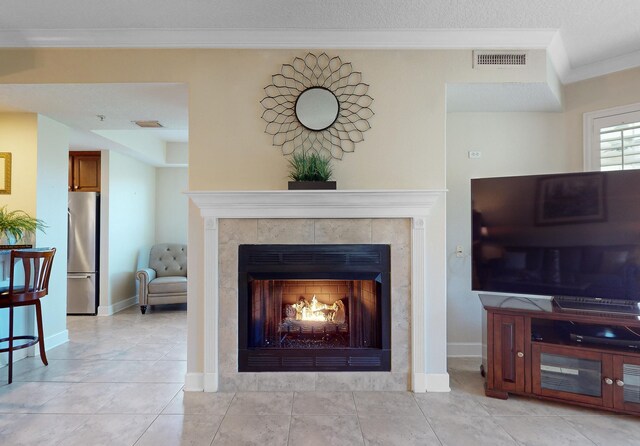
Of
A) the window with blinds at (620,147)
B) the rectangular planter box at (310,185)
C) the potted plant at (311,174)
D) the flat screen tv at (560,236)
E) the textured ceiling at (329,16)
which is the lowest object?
the flat screen tv at (560,236)

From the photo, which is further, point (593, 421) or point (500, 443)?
point (593, 421)

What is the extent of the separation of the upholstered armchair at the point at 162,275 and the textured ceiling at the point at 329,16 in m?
3.27

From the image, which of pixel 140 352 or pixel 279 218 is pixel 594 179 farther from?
pixel 140 352

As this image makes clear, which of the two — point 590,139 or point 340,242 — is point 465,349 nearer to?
point 340,242

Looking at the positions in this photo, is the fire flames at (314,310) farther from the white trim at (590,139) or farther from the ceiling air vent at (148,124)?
the white trim at (590,139)

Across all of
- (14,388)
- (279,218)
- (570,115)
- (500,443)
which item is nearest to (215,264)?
(279,218)

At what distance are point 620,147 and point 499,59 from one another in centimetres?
137

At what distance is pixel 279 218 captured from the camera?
2.61m

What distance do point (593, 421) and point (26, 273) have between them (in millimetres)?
4229

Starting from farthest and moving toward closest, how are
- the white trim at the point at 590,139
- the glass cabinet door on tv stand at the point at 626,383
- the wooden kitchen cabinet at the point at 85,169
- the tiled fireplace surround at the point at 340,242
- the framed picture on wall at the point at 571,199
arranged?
the wooden kitchen cabinet at the point at 85,169 < the white trim at the point at 590,139 < the tiled fireplace surround at the point at 340,242 < the framed picture on wall at the point at 571,199 < the glass cabinet door on tv stand at the point at 626,383

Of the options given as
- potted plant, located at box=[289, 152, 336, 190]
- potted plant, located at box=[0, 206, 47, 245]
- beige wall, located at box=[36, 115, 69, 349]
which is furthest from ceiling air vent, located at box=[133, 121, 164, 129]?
potted plant, located at box=[289, 152, 336, 190]

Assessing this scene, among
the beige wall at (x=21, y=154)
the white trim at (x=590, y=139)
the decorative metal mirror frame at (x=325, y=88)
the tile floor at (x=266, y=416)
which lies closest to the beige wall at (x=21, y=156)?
the beige wall at (x=21, y=154)

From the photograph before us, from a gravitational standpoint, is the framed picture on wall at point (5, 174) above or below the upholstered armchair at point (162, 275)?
above

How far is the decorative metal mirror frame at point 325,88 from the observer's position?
105 inches
